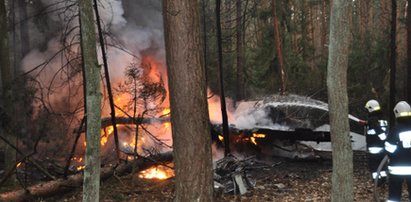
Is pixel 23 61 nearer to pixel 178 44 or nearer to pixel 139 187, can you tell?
pixel 139 187

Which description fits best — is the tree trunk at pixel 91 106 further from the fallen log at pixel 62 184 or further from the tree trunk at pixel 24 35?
the tree trunk at pixel 24 35

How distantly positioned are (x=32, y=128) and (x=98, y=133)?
8004 mm

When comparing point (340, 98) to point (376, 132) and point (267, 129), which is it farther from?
point (267, 129)

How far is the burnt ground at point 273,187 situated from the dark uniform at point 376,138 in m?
0.76

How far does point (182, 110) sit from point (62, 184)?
506 centimetres

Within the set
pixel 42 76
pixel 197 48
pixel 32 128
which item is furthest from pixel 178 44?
pixel 42 76

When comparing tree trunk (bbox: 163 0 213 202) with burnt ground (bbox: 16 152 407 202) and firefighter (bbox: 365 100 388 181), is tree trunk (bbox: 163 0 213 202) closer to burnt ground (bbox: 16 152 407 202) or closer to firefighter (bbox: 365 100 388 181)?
burnt ground (bbox: 16 152 407 202)

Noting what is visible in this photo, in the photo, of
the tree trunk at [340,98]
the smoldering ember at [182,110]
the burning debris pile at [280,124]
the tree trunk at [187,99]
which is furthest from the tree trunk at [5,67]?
the tree trunk at [340,98]

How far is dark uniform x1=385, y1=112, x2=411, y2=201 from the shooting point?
21.2 feet

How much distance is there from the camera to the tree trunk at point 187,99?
17.3 ft

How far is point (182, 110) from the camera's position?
5.29 metres

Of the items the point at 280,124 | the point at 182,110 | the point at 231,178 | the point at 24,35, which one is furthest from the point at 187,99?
the point at 24,35

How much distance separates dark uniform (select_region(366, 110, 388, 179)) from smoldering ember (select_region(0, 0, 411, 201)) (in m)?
0.14

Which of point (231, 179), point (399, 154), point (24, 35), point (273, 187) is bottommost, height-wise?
point (273, 187)
